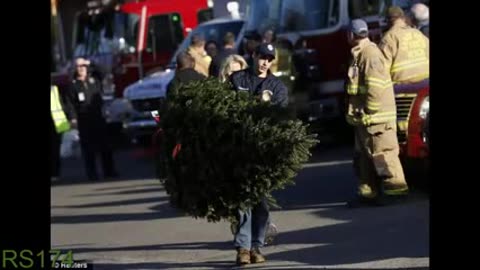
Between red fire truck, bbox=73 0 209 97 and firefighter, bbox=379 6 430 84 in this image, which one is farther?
red fire truck, bbox=73 0 209 97

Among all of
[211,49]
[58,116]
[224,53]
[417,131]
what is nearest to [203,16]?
[58,116]

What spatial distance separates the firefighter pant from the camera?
11281mm

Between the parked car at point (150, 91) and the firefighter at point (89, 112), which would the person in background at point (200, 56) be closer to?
the firefighter at point (89, 112)

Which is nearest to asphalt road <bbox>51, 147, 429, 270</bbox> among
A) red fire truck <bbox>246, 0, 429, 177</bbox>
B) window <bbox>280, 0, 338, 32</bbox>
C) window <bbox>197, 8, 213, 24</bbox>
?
red fire truck <bbox>246, 0, 429, 177</bbox>

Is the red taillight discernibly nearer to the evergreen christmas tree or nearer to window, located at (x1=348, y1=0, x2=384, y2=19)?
the evergreen christmas tree

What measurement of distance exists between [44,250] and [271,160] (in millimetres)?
1729

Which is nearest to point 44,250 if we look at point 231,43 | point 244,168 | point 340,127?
point 244,168

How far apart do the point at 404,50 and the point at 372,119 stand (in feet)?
3.95

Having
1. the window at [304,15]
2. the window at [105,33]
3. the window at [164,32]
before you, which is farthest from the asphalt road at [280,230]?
the window at [105,33]

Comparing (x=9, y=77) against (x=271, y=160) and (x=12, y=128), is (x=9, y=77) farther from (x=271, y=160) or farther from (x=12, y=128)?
(x=271, y=160)

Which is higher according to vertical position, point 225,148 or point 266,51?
point 266,51

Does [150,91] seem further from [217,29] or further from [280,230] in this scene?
[280,230]

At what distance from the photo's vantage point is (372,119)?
1115 cm
